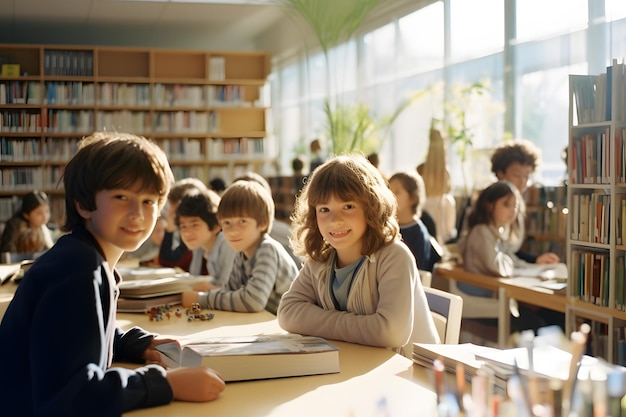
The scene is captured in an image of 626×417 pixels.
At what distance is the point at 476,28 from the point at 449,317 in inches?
213

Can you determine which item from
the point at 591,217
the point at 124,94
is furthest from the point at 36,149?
the point at 591,217

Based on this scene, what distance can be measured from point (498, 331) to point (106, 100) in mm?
6508

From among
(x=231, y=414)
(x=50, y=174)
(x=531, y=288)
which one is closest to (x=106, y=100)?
(x=50, y=174)

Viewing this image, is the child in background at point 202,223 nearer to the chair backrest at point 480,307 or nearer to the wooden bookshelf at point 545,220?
the chair backrest at point 480,307

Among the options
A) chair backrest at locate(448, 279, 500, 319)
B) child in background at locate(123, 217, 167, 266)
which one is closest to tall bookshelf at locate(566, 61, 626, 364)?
chair backrest at locate(448, 279, 500, 319)

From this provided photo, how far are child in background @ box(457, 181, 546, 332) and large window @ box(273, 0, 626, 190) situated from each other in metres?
1.71

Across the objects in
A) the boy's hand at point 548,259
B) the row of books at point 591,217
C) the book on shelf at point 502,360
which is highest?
the row of books at point 591,217

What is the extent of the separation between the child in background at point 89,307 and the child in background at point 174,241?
106 inches

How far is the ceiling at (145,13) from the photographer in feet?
31.7

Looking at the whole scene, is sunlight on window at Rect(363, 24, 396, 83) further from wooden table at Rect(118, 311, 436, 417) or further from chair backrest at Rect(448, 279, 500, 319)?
wooden table at Rect(118, 311, 436, 417)

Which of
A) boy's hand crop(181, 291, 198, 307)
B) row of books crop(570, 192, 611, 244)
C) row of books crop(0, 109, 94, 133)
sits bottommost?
boy's hand crop(181, 291, 198, 307)

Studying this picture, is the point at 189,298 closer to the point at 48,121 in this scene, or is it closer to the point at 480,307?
the point at 480,307

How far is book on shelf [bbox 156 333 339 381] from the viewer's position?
159 cm

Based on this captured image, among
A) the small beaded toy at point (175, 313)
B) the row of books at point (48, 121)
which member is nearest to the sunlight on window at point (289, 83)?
the row of books at point (48, 121)
